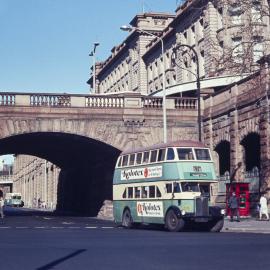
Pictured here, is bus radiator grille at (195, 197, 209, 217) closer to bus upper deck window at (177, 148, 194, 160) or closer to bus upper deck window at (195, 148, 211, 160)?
bus upper deck window at (177, 148, 194, 160)

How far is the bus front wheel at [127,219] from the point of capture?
93.5 ft

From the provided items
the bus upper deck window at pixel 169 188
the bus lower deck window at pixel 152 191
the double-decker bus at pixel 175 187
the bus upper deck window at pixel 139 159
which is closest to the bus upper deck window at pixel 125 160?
the double-decker bus at pixel 175 187

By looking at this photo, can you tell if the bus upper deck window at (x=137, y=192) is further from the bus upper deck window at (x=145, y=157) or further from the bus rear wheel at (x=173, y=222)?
the bus rear wheel at (x=173, y=222)

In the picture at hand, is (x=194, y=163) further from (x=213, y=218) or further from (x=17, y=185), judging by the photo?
(x=17, y=185)

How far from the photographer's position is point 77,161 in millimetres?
59281

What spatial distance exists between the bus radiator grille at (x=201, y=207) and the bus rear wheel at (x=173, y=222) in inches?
29.9

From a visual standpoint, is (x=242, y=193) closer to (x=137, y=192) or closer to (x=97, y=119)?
(x=137, y=192)

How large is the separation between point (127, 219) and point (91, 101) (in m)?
14.3

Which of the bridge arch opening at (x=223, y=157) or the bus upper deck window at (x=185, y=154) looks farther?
the bridge arch opening at (x=223, y=157)

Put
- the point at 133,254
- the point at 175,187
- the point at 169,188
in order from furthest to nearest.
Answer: the point at 169,188, the point at 175,187, the point at 133,254

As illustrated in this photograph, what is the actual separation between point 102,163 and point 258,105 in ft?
70.5

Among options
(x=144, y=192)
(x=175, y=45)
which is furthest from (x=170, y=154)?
(x=175, y=45)

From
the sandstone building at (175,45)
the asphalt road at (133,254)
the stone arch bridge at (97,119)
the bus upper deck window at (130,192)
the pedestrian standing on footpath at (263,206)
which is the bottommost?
the asphalt road at (133,254)

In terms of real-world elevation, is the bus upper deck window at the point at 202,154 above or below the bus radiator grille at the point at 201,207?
above
